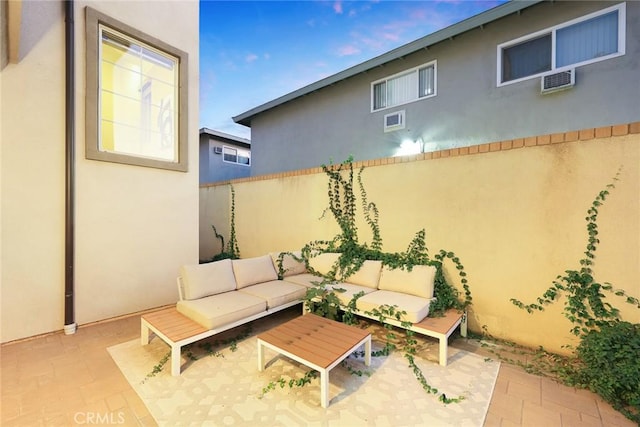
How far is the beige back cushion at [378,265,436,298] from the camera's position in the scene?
3.76 m

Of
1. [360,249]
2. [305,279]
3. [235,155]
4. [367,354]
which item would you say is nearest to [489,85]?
[360,249]

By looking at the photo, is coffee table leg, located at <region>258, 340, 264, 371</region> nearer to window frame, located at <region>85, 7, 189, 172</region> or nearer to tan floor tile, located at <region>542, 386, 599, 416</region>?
tan floor tile, located at <region>542, 386, 599, 416</region>

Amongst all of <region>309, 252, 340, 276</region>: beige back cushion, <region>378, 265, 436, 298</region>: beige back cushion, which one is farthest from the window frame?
<region>378, 265, 436, 298</region>: beige back cushion

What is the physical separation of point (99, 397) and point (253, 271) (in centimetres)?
232

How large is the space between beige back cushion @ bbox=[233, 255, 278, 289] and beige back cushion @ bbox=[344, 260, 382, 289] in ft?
4.58

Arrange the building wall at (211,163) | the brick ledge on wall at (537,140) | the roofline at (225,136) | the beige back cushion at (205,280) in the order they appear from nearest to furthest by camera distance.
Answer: the brick ledge on wall at (537,140)
the beige back cushion at (205,280)
the roofline at (225,136)
the building wall at (211,163)

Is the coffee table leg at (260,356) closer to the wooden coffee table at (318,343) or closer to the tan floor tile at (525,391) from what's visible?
the wooden coffee table at (318,343)

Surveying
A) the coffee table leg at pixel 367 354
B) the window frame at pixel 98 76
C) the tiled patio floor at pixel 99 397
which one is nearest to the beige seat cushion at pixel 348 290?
the coffee table leg at pixel 367 354

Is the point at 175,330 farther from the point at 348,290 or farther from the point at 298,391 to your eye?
the point at 348,290

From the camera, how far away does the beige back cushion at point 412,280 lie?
376 centimetres

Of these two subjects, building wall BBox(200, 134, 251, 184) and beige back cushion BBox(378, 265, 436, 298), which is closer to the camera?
beige back cushion BBox(378, 265, 436, 298)

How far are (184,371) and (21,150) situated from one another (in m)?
3.64

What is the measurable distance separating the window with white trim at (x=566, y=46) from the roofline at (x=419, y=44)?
63 cm

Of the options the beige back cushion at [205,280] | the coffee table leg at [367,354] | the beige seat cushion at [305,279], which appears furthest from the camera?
the beige seat cushion at [305,279]
